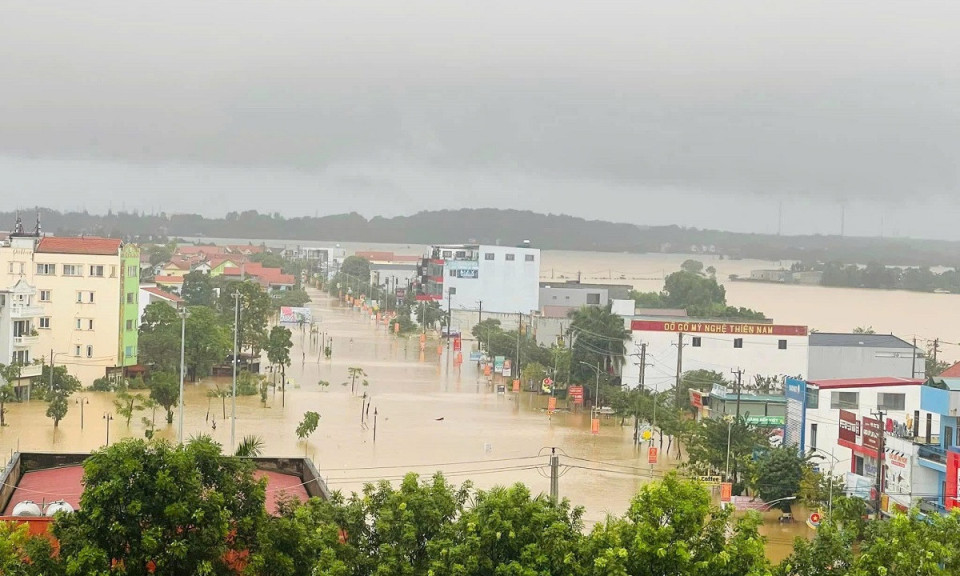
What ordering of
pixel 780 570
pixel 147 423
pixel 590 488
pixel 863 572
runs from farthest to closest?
pixel 147 423, pixel 590 488, pixel 780 570, pixel 863 572

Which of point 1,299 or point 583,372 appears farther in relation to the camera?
point 583,372

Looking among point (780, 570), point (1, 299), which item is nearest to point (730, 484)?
point (780, 570)

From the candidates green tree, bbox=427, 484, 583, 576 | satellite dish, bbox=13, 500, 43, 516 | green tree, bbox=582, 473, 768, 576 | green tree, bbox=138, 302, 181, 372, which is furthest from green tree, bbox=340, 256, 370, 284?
green tree, bbox=582, 473, 768, 576

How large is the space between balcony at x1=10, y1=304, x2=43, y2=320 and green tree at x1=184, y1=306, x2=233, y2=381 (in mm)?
3799

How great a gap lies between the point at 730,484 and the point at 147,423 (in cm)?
1114

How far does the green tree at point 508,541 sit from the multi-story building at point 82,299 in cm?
2407

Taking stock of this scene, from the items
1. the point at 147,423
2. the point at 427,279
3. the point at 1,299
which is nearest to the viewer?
the point at 147,423

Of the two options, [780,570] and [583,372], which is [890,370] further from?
[780,570]

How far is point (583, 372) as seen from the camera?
33.7 meters

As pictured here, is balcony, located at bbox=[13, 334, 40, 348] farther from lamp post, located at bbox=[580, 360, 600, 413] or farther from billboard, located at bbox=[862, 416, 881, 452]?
billboard, located at bbox=[862, 416, 881, 452]

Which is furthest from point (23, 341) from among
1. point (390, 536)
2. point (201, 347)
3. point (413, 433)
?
point (390, 536)

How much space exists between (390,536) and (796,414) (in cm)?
1459

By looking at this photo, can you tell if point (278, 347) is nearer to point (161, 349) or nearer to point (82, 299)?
point (161, 349)

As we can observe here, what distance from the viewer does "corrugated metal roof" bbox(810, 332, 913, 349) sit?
3322 centimetres
